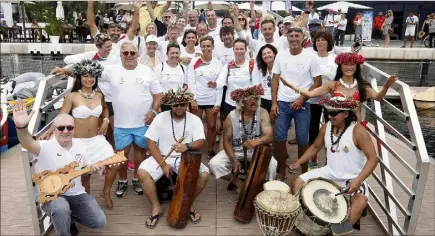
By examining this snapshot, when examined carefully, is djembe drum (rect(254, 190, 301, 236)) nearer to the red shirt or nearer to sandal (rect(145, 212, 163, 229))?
sandal (rect(145, 212, 163, 229))

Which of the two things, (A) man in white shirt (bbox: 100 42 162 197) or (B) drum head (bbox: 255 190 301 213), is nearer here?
(B) drum head (bbox: 255 190 301 213)

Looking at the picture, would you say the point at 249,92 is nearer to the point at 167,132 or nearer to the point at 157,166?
the point at 167,132

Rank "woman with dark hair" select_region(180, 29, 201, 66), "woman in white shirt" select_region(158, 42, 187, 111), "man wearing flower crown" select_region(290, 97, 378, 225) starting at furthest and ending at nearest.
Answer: "woman with dark hair" select_region(180, 29, 201, 66)
"woman in white shirt" select_region(158, 42, 187, 111)
"man wearing flower crown" select_region(290, 97, 378, 225)

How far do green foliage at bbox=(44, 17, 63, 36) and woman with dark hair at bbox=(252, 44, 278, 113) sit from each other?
16688 mm

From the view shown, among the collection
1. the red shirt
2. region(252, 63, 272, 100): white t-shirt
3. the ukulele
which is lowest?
the ukulele

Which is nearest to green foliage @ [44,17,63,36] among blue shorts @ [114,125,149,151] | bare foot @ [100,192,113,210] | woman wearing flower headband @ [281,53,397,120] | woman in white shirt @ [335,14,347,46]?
woman in white shirt @ [335,14,347,46]

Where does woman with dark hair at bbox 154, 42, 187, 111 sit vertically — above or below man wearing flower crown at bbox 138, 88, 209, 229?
above

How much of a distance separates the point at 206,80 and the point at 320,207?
8.42ft

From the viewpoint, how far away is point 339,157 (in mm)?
4191

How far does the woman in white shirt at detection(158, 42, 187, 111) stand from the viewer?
215 inches

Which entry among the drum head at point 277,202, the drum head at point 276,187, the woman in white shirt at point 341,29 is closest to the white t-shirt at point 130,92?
the drum head at point 276,187

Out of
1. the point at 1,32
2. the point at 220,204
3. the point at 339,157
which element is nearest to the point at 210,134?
the point at 220,204

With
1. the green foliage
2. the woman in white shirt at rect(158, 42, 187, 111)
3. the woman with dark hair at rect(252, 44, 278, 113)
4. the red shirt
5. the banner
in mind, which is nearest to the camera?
the woman with dark hair at rect(252, 44, 278, 113)

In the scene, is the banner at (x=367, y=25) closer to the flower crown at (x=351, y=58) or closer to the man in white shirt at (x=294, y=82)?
the man in white shirt at (x=294, y=82)
